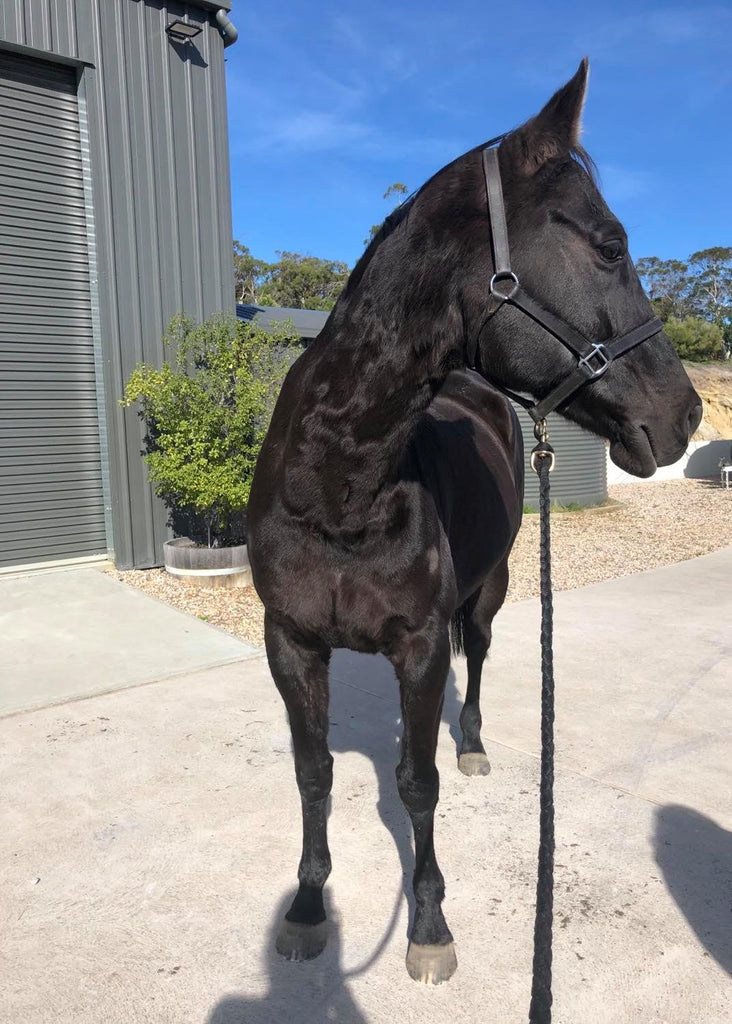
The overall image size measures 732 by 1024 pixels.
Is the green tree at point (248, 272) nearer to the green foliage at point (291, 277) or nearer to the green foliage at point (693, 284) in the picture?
the green foliage at point (291, 277)

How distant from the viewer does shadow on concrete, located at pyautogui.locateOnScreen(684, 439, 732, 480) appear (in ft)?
60.0

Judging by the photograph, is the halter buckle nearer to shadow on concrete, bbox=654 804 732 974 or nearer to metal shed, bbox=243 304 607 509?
shadow on concrete, bbox=654 804 732 974

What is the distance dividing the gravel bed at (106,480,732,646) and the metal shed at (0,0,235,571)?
34.8 inches

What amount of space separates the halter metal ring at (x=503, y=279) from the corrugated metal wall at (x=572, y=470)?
9.27 m

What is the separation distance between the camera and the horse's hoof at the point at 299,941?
208 cm

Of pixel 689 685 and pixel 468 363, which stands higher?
pixel 468 363

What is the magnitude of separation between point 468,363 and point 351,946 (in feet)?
5.55

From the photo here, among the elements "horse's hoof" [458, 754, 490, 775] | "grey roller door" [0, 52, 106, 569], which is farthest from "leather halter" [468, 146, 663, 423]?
"grey roller door" [0, 52, 106, 569]

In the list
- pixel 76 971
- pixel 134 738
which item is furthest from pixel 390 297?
pixel 134 738

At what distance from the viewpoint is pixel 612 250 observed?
1.54m

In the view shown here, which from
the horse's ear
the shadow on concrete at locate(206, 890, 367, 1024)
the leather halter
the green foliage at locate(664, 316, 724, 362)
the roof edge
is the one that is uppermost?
the roof edge

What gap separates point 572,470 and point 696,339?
2226 centimetres

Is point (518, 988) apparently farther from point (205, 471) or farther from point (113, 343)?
point (113, 343)

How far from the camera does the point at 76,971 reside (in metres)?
2.02
